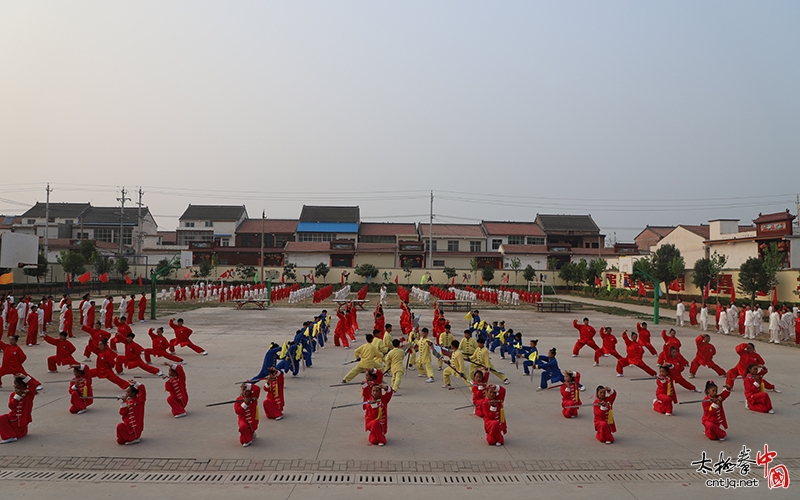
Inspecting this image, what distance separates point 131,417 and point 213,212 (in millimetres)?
64313

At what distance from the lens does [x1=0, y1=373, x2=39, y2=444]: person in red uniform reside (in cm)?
754

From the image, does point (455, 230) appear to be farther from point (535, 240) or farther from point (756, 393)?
point (756, 393)

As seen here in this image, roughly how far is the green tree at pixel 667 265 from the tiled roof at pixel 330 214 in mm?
38029

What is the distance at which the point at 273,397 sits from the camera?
29.4 feet

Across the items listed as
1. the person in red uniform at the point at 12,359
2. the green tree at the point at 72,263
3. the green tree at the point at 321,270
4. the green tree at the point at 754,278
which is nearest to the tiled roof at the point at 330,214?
the green tree at the point at 321,270

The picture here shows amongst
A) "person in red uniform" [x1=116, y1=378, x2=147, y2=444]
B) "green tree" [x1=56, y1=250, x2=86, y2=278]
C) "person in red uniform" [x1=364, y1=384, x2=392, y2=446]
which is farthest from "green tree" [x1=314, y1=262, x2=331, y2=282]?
"person in red uniform" [x1=364, y1=384, x2=392, y2=446]

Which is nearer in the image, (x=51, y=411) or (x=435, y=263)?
(x=51, y=411)

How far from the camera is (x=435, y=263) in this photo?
62.6m

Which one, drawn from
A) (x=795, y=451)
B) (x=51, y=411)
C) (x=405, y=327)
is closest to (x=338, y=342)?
(x=405, y=327)

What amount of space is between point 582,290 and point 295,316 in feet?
116

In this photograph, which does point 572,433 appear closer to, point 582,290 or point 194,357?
point 194,357

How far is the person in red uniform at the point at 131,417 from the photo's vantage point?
7484mm

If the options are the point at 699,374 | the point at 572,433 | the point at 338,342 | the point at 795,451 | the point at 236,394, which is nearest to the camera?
the point at 795,451

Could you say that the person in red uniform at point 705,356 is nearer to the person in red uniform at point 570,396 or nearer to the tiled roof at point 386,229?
the person in red uniform at point 570,396
